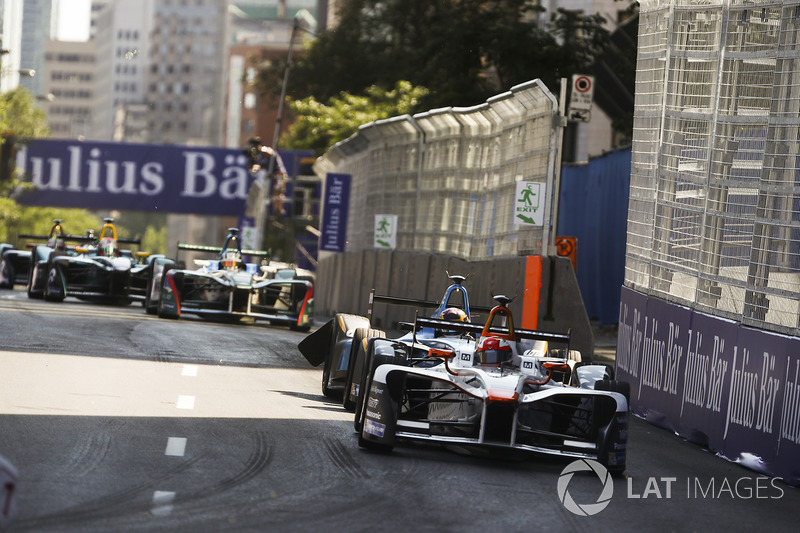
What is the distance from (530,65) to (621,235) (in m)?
9.75

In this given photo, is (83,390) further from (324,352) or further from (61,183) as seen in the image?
(61,183)

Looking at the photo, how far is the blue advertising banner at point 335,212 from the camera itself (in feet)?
115

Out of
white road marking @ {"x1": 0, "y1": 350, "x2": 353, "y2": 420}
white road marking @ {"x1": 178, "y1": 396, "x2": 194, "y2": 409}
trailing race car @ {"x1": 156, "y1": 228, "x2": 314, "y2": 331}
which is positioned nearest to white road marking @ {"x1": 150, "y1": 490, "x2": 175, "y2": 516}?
white road marking @ {"x1": 0, "y1": 350, "x2": 353, "y2": 420}

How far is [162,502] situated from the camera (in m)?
7.09

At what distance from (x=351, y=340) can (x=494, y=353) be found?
207cm

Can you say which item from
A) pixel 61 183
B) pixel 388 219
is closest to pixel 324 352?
pixel 388 219

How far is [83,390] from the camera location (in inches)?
452

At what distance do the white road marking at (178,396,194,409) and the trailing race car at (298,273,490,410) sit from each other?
130cm

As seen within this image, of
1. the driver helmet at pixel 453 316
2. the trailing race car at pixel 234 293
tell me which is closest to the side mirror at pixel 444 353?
the driver helmet at pixel 453 316

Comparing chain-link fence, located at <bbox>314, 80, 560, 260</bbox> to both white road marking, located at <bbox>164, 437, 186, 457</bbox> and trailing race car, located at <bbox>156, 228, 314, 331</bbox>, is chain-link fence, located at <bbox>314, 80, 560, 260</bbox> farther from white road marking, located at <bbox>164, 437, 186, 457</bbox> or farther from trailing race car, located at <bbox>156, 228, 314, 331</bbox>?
white road marking, located at <bbox>164, 437, 186, 457</bbox>

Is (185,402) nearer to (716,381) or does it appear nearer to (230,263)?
(716,381)

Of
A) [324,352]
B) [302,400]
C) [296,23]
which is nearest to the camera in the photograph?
[302,400]

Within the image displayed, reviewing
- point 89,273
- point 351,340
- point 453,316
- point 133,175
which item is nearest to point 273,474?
point 453,316

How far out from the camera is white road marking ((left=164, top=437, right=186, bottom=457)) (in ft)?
28.4
